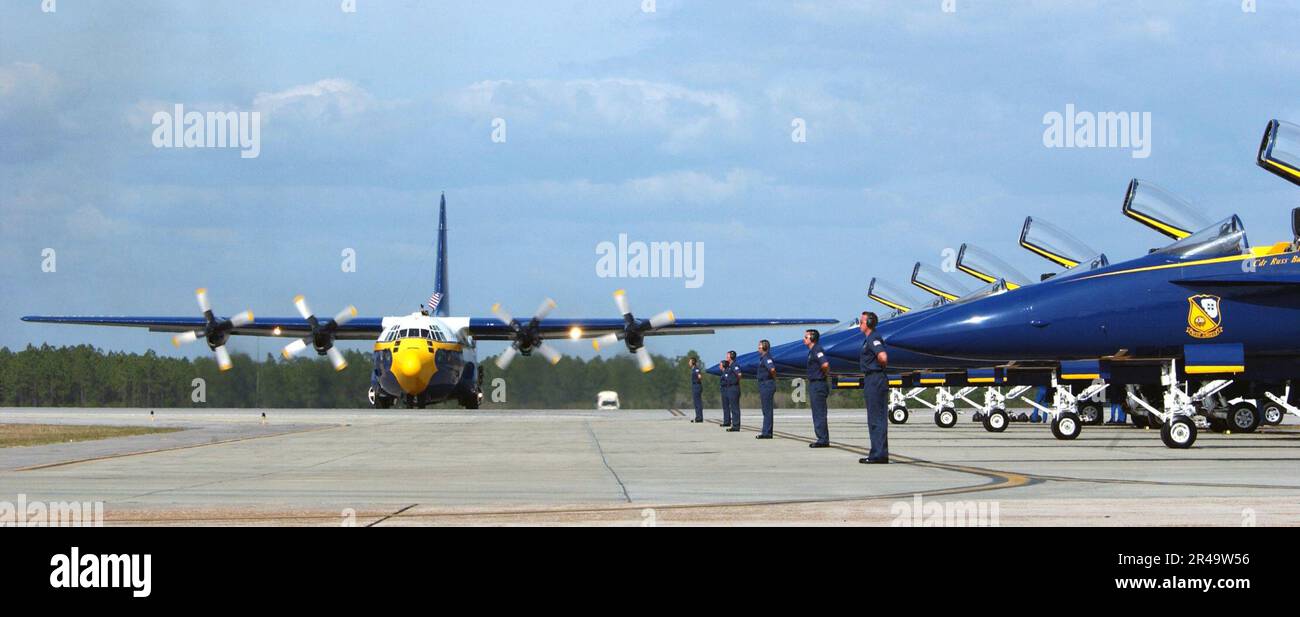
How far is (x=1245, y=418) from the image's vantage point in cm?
2477

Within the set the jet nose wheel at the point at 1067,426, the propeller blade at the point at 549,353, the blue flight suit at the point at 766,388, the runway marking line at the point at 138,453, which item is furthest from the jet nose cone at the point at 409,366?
the jet nose wheel at the point at 1067,426

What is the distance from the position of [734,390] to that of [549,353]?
18.8 m

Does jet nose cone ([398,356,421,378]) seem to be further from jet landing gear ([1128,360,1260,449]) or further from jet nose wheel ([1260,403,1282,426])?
jet landing gear ([1128,360,1260,449])

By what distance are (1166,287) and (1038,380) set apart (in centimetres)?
882

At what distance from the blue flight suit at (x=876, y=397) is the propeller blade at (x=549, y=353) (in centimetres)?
3022

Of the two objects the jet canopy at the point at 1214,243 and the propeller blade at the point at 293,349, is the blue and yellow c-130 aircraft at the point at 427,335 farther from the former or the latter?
the jet canopy at the point at 1214,243

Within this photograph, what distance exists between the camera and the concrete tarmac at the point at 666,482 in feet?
27.8

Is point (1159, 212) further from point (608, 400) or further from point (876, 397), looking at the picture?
point (608, 400)

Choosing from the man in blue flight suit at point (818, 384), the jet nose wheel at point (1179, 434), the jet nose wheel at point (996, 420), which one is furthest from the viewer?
the jet nose wheel at point (996, 420)

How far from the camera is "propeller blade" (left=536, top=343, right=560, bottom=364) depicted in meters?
46.0
